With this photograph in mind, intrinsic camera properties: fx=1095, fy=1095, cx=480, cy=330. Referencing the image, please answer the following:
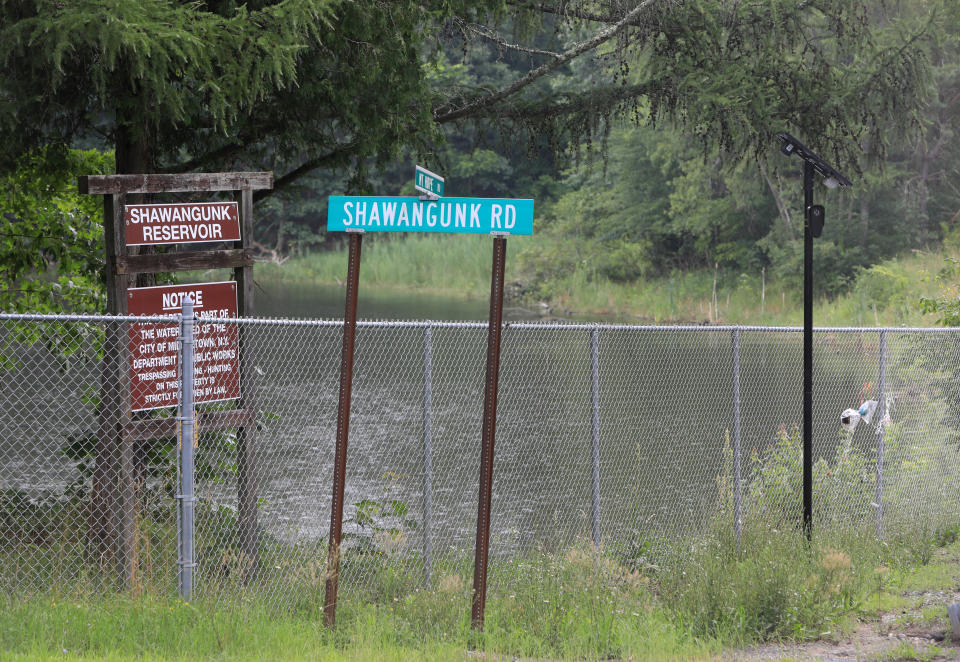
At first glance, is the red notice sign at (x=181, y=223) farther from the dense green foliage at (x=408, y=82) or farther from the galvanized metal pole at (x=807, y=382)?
the galvanized metal pole at (x=807, y=382)

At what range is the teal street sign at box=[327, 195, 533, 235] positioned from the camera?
6.46 meters

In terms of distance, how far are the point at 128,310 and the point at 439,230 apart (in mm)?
2585

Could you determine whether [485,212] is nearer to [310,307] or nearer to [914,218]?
[310,307]

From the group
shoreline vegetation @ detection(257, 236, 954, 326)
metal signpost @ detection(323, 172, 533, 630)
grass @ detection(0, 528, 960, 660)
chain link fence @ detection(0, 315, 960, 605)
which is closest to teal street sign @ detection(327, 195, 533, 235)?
metal signpost @ detection(323, 172, 533, 630)

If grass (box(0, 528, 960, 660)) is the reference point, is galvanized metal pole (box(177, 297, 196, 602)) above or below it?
above

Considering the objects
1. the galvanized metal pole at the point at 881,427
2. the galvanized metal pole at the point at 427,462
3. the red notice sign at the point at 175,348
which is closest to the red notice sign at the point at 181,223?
the red notice sign at the point at 175,348

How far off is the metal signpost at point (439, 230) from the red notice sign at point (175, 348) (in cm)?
163

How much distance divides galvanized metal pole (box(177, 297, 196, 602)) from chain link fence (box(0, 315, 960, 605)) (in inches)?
8.4

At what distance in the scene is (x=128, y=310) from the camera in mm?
7707

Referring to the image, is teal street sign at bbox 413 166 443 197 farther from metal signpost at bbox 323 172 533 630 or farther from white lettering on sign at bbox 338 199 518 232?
→ white lettering on sign at bbox 338 199 518 232

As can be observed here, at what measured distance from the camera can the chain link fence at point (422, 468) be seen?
775cm

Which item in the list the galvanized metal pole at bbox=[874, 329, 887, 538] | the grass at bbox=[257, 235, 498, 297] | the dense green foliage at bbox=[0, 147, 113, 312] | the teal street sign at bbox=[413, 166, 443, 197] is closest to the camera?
the teal street sign at bbox=[413, 166, 443, 197]

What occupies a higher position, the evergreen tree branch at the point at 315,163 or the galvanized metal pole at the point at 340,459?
the evergreen tree branch at the point at 315,163

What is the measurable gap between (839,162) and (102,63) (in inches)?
313
